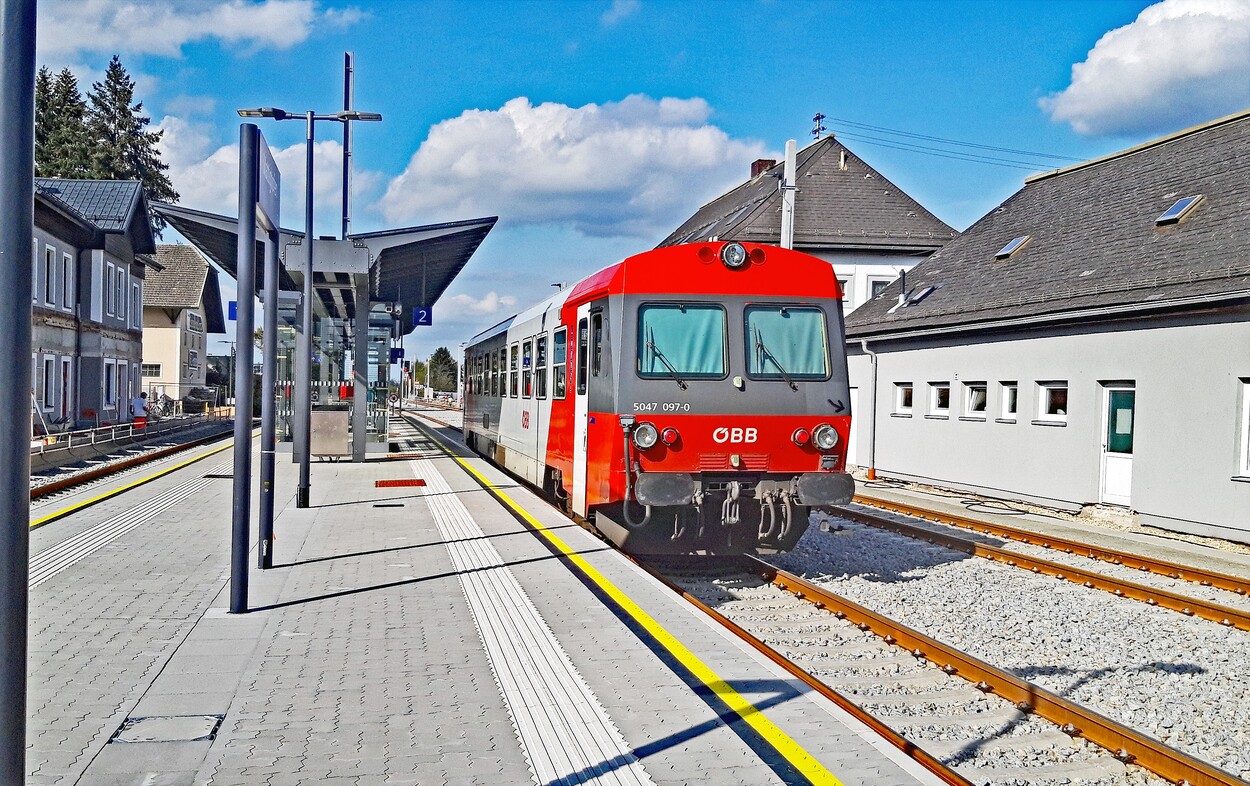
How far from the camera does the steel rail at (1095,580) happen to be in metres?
8.84

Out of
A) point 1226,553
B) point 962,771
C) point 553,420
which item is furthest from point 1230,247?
point 962,771

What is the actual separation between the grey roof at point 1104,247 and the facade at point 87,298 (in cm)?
2220

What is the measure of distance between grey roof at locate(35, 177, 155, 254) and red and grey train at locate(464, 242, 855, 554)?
2921 cm

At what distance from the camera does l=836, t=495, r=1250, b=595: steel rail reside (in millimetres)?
10641

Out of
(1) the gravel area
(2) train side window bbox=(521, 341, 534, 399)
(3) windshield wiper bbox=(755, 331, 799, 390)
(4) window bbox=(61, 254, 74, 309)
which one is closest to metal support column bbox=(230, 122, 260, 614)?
(3) windshield wiper bbox=(755, 331, 799, 390)

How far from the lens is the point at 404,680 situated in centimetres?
598

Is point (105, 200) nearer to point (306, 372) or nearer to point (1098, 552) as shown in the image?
point (306, 372)

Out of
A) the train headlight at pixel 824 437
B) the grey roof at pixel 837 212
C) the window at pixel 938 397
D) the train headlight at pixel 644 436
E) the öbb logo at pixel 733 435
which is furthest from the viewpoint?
the grey roof at pixel 837 212

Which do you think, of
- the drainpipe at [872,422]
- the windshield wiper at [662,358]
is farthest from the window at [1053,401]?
the windshield wiper at [662,358]

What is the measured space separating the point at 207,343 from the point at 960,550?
202ft

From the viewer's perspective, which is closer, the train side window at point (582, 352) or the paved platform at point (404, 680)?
the paved platform at point (404, 680)

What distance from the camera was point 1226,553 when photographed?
13.8m

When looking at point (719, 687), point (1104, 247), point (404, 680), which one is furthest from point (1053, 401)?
point (404, 680)

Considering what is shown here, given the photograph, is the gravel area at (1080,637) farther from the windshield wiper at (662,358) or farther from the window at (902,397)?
the window at (902,397)
